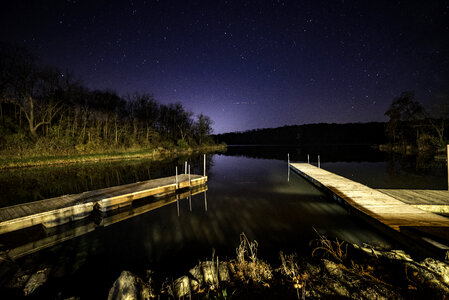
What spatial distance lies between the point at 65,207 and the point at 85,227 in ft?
3.88

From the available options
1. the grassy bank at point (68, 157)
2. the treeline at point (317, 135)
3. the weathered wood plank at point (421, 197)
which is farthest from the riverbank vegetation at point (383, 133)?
the grassy bank at point (68, 157)

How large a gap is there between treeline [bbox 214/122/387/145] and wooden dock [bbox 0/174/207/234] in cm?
9232

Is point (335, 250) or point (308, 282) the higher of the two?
point (308, 282)

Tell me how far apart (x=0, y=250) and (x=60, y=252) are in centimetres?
168

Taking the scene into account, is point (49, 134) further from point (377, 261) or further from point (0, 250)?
point (377, 261)

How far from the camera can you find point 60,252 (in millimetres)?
5395

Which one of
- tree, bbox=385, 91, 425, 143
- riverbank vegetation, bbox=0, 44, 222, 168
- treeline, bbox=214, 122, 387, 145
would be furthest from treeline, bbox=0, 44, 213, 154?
treeline, bbox=214, 122, 387, 145

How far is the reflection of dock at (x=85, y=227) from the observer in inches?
216

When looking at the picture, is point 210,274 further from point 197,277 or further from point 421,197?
point 421,197

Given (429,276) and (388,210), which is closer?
(429,276)

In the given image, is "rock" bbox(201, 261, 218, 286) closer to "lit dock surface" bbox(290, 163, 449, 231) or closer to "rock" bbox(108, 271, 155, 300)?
"rock" bbox(108, 271, 155, 300)

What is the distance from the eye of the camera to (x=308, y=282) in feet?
11.4

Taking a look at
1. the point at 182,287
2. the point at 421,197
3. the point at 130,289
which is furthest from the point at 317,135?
the point at 130,289

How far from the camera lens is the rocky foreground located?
3.10 metres
